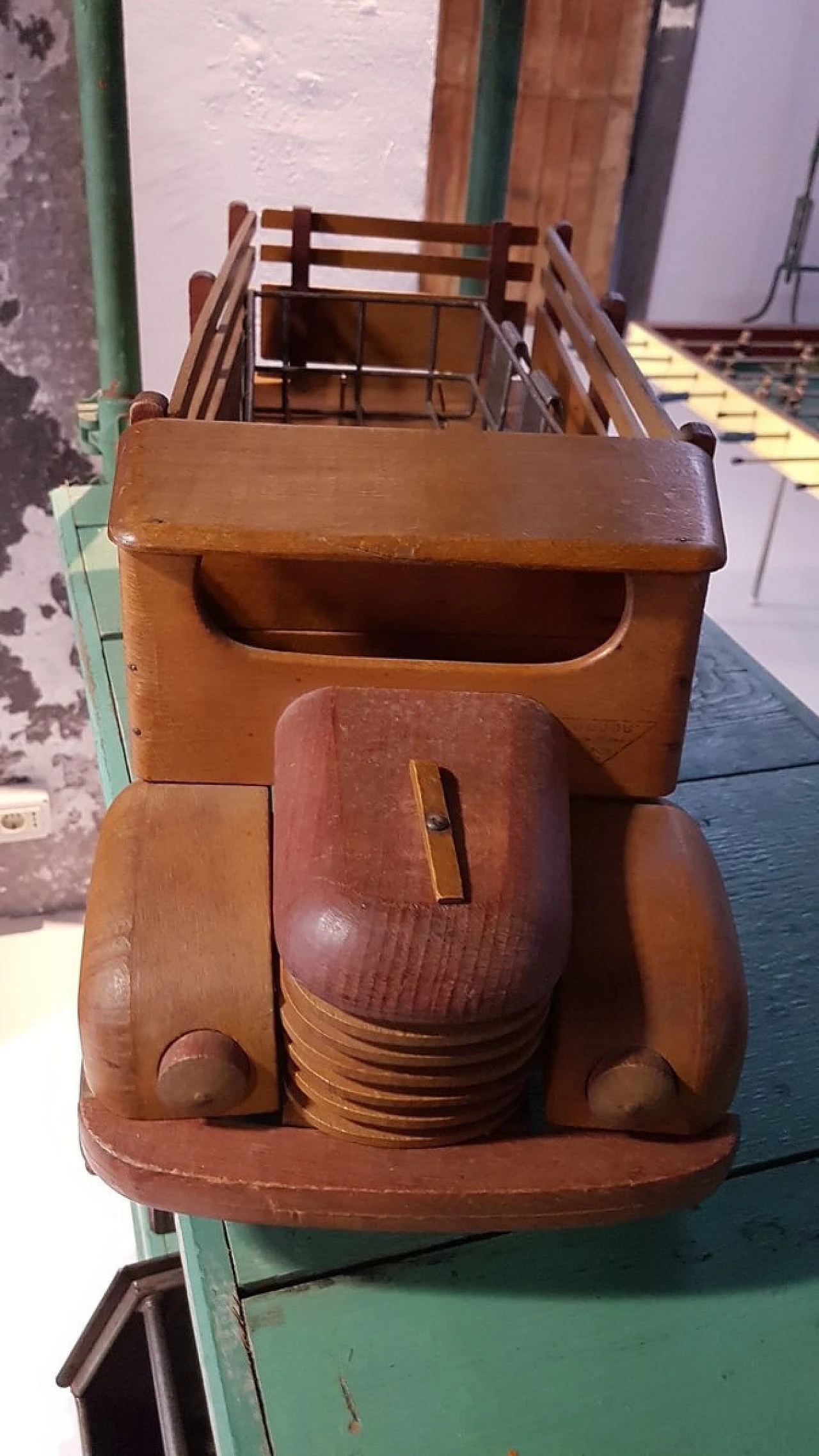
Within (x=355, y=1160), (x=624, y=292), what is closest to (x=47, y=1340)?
(x=355, y=1160)

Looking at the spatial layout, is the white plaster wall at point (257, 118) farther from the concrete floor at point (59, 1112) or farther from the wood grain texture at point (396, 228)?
the concrete floor at point (59, 1112)

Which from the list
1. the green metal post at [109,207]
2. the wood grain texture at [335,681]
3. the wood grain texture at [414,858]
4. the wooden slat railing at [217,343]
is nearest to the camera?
the wood grain texture at [414,858]

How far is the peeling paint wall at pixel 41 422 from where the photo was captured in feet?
4.62

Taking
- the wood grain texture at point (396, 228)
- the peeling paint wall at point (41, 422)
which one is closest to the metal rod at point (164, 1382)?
the peeling paint wall at point (41, 422)

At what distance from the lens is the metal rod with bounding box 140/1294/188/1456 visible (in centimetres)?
86

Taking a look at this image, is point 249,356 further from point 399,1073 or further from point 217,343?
point 399,1073

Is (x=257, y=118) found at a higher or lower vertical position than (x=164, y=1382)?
higher

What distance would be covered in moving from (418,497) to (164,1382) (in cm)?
68

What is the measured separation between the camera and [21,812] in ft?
6.05

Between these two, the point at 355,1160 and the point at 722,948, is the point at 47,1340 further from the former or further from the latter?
the point at 722,948

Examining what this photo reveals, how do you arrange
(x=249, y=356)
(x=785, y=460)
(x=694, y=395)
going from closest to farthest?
1. (x=249, y=356)
2. (x=785, y=460)
3. (x=694, y=395)

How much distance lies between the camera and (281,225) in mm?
1397

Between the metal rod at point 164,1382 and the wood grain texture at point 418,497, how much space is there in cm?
64

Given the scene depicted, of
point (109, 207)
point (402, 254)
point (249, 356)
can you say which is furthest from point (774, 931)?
point (109, 207)
